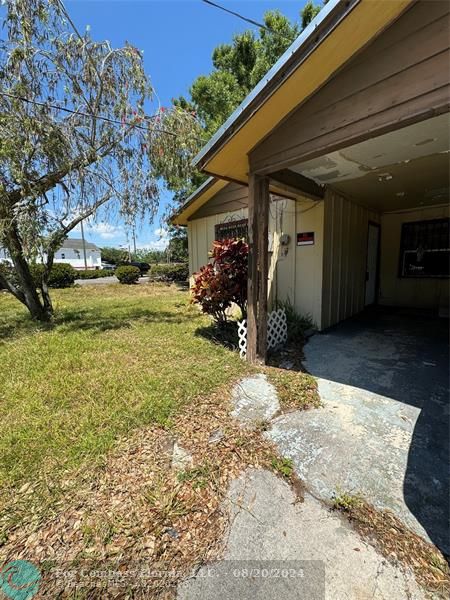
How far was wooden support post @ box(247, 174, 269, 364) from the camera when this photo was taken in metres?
3.54

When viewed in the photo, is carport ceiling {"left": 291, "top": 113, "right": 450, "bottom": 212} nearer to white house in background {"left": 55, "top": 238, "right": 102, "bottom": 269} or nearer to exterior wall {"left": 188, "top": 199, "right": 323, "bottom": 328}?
exterior wall {"left": 188, "top": 199, "right": 323, "bottom": 328}

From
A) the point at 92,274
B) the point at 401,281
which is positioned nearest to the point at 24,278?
the point at 401,281

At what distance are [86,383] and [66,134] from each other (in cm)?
450

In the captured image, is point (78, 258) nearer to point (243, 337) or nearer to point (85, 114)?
point (85, 114)

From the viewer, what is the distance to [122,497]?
5.78ft

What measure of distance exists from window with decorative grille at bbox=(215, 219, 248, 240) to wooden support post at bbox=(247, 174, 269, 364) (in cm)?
276

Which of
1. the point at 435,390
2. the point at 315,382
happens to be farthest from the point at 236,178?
the point at 435,390

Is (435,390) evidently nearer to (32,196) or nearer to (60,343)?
(60,343)

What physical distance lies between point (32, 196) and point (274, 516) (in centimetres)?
573

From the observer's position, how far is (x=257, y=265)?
3.66m

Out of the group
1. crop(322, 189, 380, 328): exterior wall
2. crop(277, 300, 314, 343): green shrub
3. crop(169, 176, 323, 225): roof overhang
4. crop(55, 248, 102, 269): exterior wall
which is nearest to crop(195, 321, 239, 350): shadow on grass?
crop(277, 300, 314, 343): green shrub

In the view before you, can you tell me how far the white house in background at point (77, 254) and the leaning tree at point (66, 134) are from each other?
44031 millimetres

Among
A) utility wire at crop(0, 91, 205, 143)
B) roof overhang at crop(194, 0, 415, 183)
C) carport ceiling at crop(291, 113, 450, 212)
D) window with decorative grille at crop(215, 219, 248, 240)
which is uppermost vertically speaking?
utility wire at crop(0, 91, 205, 143)

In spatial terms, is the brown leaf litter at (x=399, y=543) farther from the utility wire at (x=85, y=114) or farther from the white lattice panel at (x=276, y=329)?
the utility wire at (x=85, y=114)
